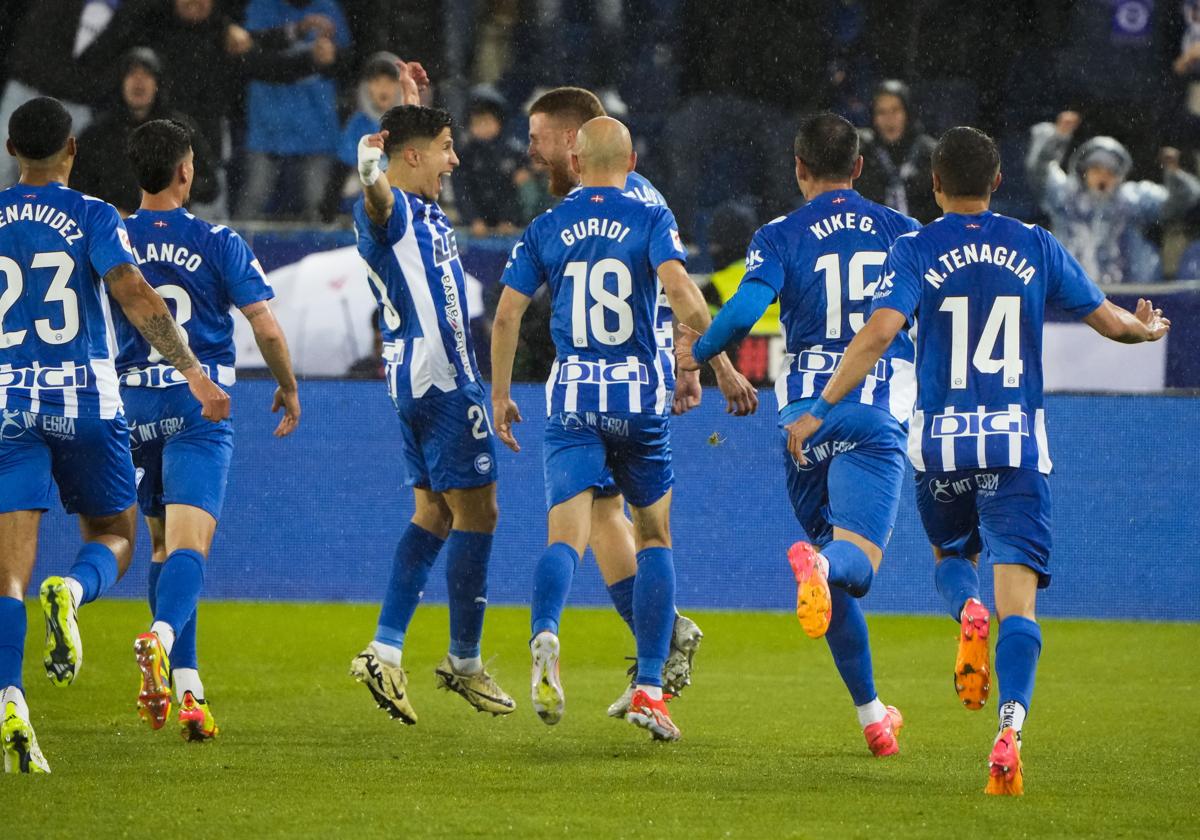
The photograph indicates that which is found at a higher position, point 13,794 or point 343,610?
point 13,794

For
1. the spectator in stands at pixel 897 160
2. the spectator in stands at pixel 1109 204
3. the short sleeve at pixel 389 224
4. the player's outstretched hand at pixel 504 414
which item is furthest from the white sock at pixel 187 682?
the spectator in stands at pixel 1109 204

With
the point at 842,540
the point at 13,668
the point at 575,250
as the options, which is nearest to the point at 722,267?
the point at 575,250

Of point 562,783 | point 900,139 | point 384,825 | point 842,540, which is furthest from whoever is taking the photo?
point 900,139

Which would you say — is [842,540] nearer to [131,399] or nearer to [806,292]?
[806,292]

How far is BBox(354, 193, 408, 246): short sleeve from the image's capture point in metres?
6.36

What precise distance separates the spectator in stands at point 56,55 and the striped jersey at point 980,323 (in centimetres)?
873

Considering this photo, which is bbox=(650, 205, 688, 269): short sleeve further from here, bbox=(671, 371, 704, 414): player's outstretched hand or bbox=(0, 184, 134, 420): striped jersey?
bbox=(0, 184, 134, 420): striped jersey

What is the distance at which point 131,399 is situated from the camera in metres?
6.11

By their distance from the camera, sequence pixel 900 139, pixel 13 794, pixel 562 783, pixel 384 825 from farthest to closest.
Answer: pixel 900 139 < pixel 562 783 < pixel 13 794 < pixel 384 825

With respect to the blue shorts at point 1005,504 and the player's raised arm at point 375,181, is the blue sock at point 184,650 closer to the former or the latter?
the player's raised arm at point 375,181

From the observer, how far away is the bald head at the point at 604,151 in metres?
6.05

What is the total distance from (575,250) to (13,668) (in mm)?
2231

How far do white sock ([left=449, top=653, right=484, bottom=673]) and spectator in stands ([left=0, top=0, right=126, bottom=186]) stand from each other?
7.19 m

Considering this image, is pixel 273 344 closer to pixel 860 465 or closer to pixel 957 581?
pixel 860 465
